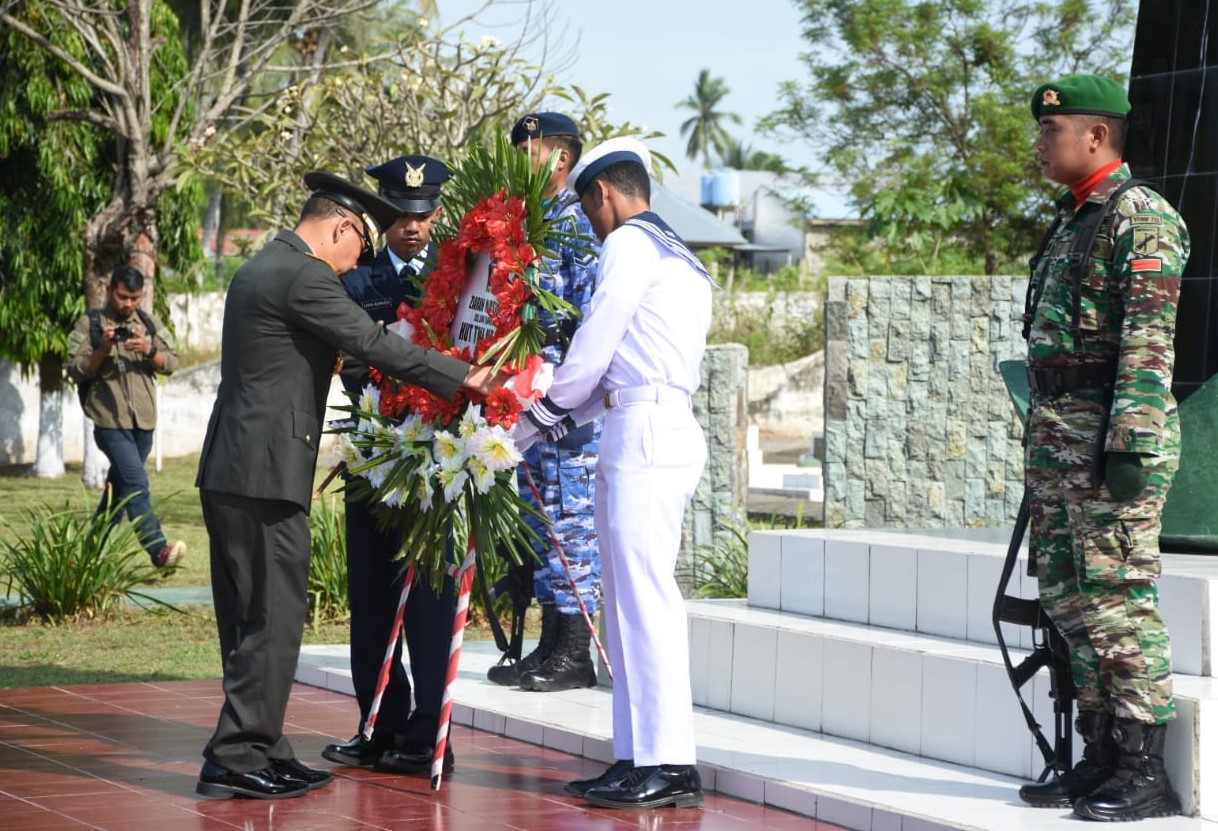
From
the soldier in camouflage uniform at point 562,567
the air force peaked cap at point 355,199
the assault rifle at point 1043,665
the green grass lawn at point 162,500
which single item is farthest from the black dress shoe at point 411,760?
the green grass lawn at point 162,500

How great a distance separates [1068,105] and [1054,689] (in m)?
1.77

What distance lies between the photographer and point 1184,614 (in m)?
5.64

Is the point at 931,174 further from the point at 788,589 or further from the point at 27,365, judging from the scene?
the point at 788,589

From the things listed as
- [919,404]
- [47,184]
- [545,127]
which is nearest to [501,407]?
[545,127]

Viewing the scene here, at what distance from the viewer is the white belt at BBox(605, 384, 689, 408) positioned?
5.63 metres

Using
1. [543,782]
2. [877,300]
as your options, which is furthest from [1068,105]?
[877,300]

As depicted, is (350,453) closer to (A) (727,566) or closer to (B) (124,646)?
(B) (124,646)

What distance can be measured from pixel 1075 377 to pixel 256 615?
2757 mm

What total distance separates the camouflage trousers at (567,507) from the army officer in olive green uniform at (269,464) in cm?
171

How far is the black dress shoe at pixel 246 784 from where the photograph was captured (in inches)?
224

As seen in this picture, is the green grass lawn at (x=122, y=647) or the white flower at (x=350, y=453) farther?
the green grass lawn at (x=122, y=647)

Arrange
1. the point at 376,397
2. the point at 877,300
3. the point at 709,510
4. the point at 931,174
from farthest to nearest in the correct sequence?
1. the point at 931,174
2. the point at 877,300
3. the point at 709,510
4. the point at 376,397

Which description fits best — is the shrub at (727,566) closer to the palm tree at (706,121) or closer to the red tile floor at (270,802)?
the red tile floor at (270,802)

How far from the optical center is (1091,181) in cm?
519
